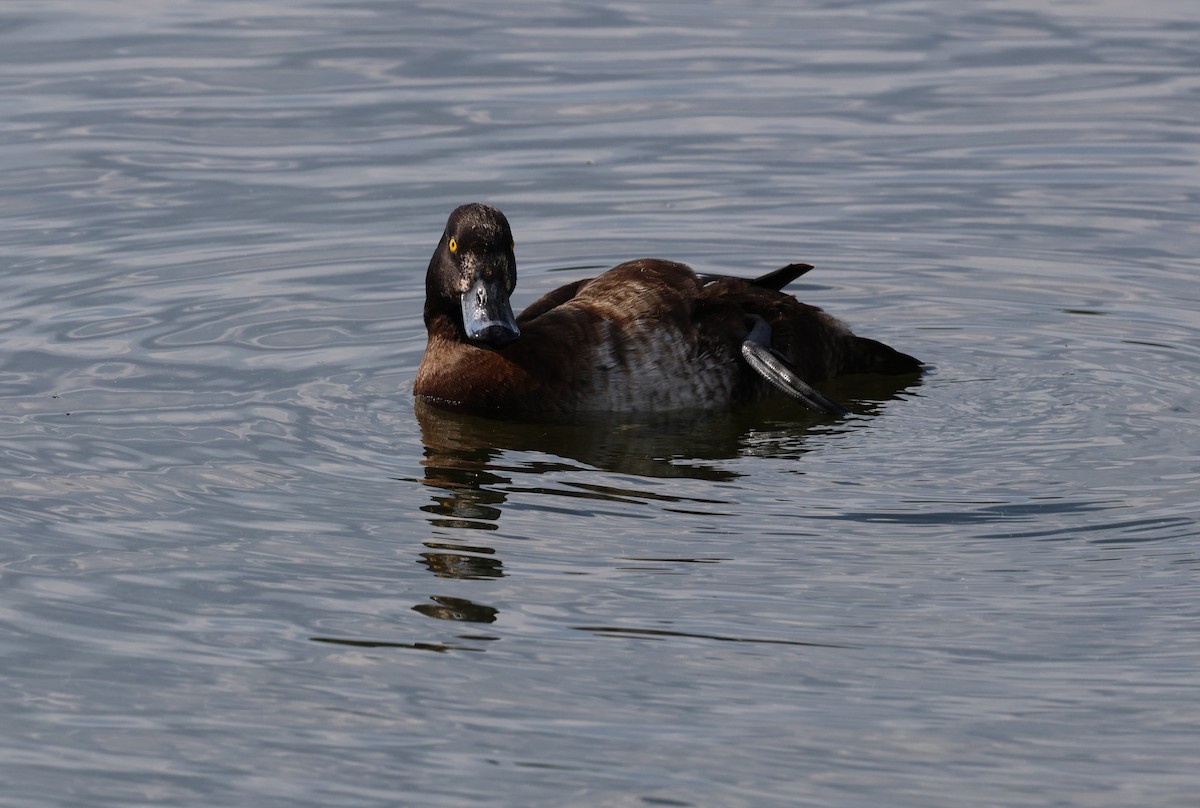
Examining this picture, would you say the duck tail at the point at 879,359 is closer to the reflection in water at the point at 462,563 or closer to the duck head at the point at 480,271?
the duck head at the point at 480,271

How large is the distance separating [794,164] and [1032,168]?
1631 millimetres

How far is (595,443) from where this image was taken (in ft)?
28.8

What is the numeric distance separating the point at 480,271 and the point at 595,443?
0.97 metres

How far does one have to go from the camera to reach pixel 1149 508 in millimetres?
7488

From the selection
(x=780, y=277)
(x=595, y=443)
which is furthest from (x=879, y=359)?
(x=595, y=443)

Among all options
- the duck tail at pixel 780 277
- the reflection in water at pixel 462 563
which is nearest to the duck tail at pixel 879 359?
the duck tail at pixel 780 277

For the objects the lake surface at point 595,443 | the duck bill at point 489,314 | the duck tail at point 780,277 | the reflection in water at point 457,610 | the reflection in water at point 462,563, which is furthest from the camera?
the duck tail at point 780,277

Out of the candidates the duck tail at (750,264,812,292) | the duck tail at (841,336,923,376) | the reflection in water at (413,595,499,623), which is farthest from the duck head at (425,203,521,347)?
the reflection in water at (413,595,499,623)

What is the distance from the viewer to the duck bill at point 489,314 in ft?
28.9

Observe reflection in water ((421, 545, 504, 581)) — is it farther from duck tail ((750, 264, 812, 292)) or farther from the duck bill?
duck tail ((750, 264, 812, 292))

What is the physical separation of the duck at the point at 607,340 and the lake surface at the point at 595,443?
21cm

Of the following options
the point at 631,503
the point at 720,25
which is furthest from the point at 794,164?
the point at 631,503

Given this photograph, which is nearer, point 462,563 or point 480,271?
point 462,563

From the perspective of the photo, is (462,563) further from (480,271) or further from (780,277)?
(780,277)
